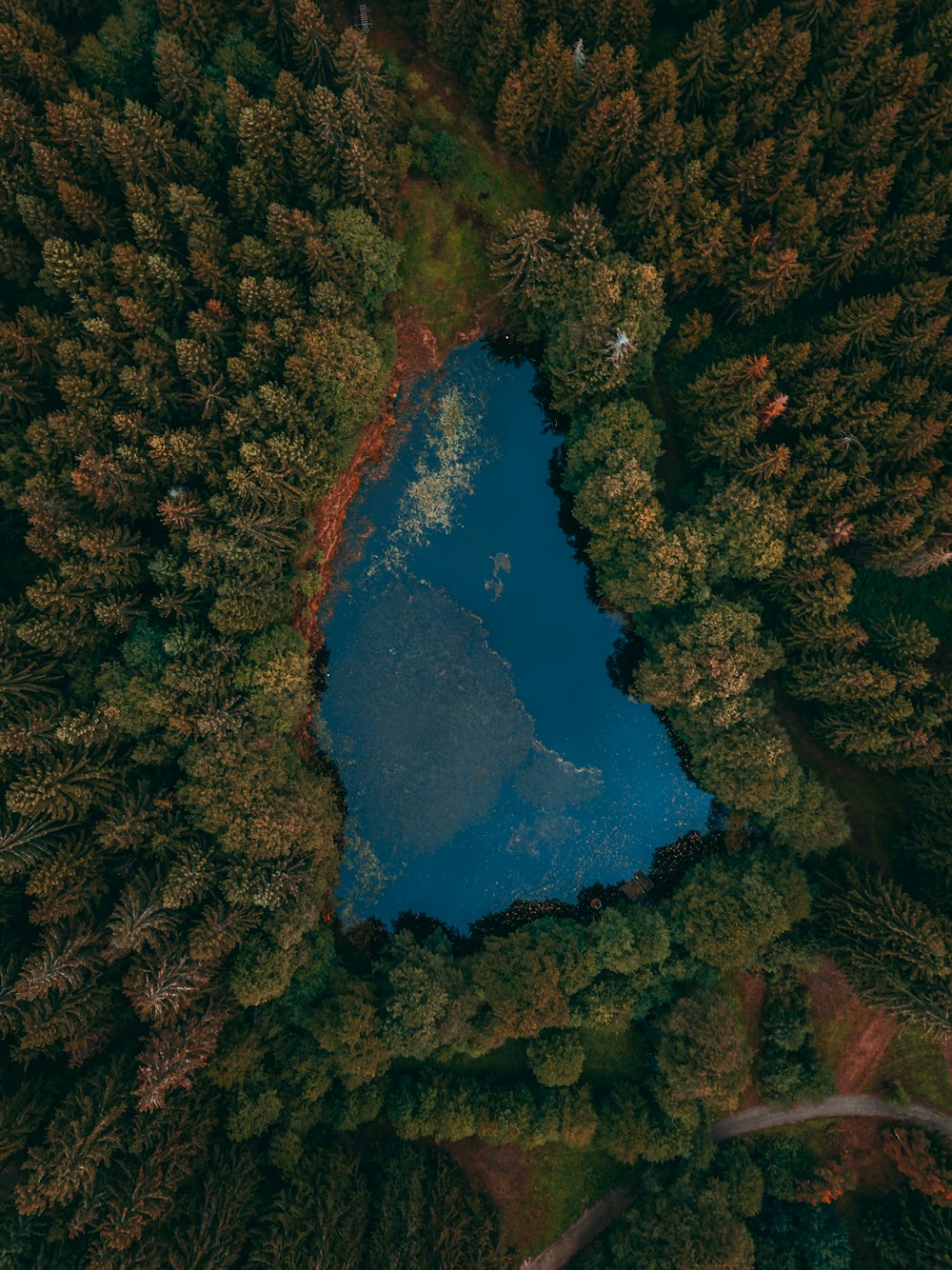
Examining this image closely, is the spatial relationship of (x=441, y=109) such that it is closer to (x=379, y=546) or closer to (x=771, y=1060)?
(x=379, y=546)

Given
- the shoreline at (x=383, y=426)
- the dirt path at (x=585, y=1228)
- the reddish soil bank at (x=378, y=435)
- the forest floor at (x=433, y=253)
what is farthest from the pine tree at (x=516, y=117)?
the dirt path at (x=585, y=1228)

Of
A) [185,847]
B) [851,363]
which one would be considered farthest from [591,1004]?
[851,363]

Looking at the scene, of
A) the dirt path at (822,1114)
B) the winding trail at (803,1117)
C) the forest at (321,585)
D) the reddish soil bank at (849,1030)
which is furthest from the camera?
the reddish soil bank at (849,1030)

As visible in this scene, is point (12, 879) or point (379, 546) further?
point (379, 546)

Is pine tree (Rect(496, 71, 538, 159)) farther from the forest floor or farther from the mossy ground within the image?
the forest floor

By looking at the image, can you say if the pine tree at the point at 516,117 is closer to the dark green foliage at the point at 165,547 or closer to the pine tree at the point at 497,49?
the pine tree at the point at 497,49

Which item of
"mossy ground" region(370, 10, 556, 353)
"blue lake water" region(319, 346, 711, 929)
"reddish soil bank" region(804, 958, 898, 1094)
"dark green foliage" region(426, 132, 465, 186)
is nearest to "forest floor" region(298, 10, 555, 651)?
"mossy ground" region(370, 10, 556, 353)
